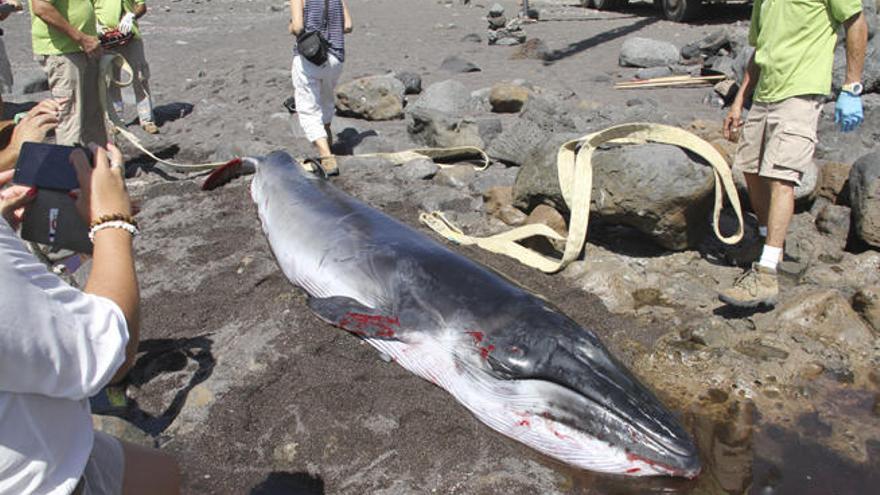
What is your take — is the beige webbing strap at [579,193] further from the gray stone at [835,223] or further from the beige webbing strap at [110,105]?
the beige webbing strap at [110,105]

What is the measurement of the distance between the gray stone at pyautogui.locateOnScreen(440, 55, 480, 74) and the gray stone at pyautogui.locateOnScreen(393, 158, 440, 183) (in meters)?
5.09

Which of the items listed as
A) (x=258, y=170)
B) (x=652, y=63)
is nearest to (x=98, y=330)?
(x=258, y=170)

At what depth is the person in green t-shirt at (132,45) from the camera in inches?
309

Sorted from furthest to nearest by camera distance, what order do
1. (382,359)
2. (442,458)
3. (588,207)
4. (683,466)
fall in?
(588,207)
(382,359)
(442,458)
(683,466)

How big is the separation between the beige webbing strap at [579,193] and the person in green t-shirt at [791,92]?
341mm

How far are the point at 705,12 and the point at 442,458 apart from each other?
1511 centimetres

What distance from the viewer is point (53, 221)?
2.22m

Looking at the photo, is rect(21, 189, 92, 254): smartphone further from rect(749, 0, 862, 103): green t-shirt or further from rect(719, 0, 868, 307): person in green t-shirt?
rect(749, 0, 862, 103): green t-shirt

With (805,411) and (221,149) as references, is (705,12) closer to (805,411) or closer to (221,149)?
(221,149)

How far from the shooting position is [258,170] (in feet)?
18.3

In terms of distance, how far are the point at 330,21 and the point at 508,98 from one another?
2.68m

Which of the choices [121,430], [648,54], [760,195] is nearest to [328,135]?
[760,195]

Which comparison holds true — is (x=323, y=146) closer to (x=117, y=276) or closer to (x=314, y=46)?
(x=314, y=46)

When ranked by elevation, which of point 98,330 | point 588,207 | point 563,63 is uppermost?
point 98,330
